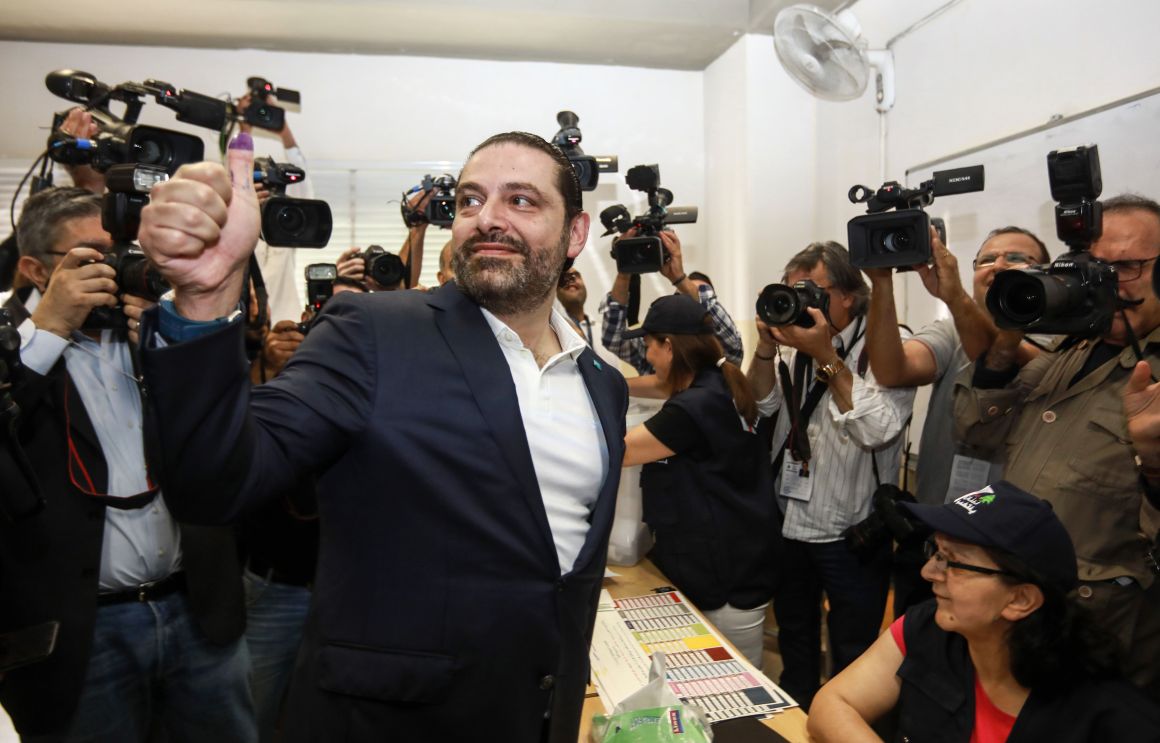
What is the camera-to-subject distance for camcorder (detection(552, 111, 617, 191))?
2.50 metres

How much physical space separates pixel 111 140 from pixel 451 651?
131cm

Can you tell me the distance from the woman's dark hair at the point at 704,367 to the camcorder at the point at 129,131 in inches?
56.5

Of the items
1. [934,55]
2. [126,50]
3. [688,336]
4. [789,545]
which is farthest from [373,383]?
[126,50]

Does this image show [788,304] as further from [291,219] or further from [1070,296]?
[291,219]

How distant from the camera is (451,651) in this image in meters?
1.08

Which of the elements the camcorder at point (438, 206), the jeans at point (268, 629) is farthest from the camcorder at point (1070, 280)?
the jeans at point (268, 629)

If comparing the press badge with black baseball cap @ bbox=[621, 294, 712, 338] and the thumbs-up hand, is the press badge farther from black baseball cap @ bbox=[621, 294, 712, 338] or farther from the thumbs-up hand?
the thumbs-up hand

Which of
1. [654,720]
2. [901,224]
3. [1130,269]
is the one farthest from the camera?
[901,224]

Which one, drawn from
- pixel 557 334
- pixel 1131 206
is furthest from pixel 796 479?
pixel 557 334

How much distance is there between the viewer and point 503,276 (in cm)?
126

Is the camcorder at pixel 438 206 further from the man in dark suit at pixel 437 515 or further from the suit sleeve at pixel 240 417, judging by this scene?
the suit sleeve at pixel 240 417

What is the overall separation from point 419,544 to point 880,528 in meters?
1.53

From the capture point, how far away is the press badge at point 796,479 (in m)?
2.45

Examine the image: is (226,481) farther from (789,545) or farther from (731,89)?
(731,89)
